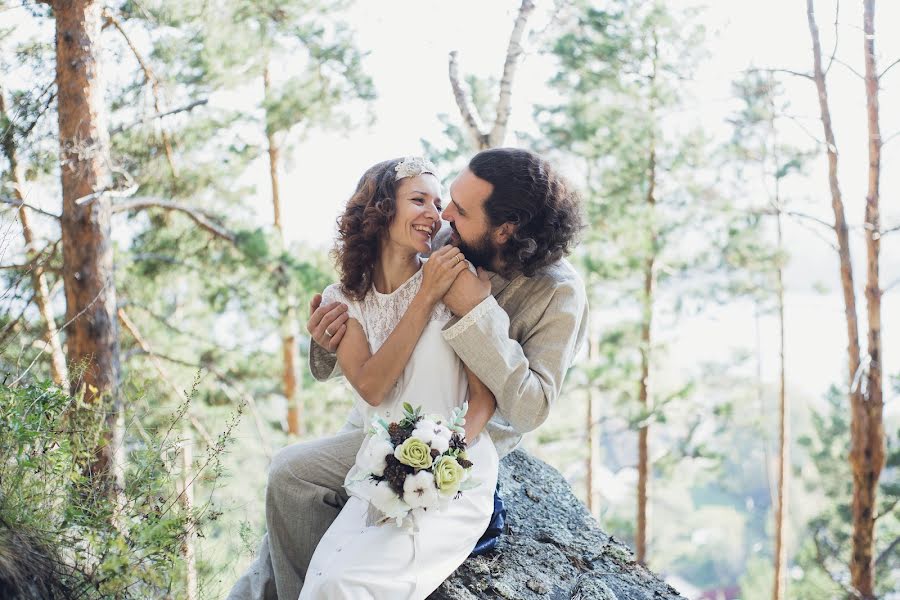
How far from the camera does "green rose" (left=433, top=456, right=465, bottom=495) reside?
9.18 ft

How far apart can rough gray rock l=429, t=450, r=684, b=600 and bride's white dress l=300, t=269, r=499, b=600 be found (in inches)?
11.4

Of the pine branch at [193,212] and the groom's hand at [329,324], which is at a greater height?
the pine branch at [193,212]

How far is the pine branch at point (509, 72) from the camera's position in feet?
21.9

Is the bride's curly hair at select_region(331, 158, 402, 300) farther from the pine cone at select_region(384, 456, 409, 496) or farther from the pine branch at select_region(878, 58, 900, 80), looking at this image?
the pine branch at select_region(878, 58, 900, 80)

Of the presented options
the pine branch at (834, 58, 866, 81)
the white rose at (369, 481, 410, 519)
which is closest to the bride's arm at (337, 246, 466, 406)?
the white rose at (369, 481, 410, 519)

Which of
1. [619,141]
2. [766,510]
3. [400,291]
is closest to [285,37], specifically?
[619,141]

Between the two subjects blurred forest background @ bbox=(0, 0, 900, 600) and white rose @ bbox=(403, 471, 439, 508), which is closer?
white rose @ bbox=(403, 471, 439, 508)

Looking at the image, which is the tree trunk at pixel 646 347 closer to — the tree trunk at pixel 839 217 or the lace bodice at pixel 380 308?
the tree trunk at pixel 839 217

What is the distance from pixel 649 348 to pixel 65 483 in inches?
453

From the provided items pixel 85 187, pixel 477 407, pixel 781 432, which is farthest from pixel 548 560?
pixel 781 432

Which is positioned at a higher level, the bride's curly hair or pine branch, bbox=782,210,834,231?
pine branch, bbox=782,210,834,231

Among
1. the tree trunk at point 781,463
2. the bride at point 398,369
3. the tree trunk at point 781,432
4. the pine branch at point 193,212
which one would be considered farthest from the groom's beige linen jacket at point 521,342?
the tree trunk at point 781,463

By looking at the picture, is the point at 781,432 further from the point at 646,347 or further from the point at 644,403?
the point at 646,347

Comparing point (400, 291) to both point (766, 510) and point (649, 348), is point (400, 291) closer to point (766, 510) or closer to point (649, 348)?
point (649, 348)
